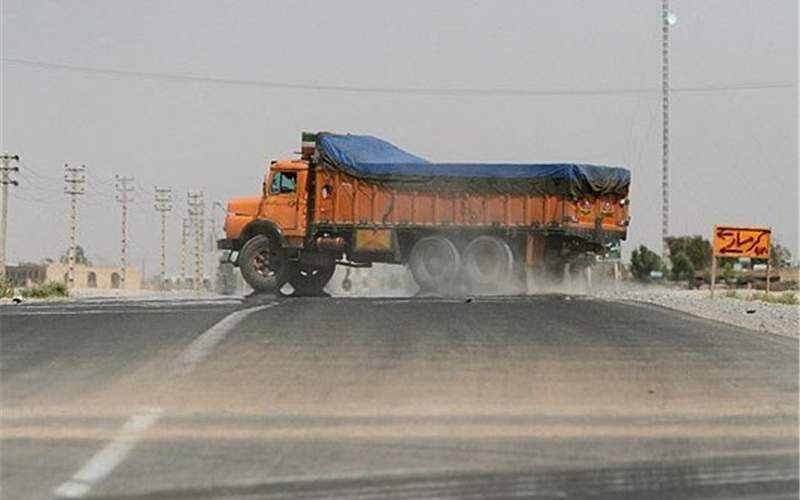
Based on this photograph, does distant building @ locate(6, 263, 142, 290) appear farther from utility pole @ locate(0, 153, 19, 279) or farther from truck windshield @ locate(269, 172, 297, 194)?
truck windshield @ locate(269, 172, 297, 194)

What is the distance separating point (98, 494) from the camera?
741cm

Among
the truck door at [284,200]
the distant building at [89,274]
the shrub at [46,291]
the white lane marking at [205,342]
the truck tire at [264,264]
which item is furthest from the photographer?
the distant building at [89,274]

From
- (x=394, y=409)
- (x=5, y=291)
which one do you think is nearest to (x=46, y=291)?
(x=5, y=291)

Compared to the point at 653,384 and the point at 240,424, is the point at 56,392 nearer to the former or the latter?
the point at 240,424

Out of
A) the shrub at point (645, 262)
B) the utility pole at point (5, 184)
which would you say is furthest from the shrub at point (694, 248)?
the utility pole at point (5, 184)

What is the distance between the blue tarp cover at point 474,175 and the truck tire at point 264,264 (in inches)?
103

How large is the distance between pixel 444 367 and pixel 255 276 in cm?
1722

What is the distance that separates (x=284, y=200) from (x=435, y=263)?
4208 mm

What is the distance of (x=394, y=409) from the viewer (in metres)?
10.1

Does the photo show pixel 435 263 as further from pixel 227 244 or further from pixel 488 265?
pixel 227 244

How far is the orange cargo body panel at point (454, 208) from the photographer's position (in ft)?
92.5

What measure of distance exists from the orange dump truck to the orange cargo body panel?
0.08 ft

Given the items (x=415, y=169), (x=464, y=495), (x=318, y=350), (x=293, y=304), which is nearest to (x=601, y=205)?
(x=415, y=169)

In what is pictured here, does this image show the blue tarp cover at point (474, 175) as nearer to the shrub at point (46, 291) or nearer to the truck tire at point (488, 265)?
the truck tire at point (488, 265)
